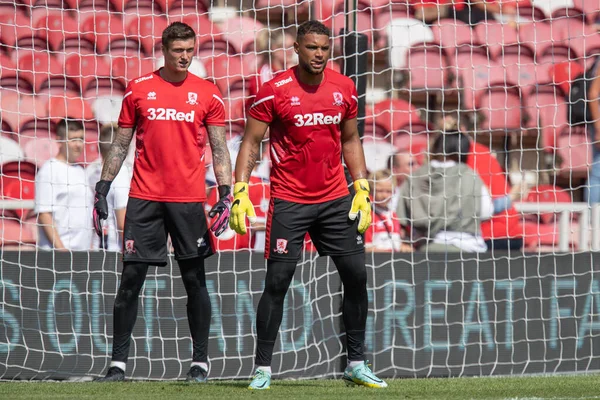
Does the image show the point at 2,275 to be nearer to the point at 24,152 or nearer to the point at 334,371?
the point at 24,152

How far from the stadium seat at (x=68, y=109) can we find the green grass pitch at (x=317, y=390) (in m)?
2.41

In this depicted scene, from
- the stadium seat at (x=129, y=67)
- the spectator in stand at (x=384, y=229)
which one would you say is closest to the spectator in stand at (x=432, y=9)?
the spectator in stand at (x=384, y=229)

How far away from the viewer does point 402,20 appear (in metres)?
8.23

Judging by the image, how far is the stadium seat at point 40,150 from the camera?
7109 mm

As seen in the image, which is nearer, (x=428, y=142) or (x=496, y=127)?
(x=428, y=142)

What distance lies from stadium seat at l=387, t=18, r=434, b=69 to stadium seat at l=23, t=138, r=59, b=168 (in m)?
2.73

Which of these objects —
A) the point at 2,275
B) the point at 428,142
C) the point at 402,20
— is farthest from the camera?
the point at 402,20

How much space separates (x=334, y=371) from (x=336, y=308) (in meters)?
0.40

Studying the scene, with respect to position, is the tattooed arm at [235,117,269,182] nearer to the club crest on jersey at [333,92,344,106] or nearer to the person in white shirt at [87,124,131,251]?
the club crest on jersey at [333,92,344,106]

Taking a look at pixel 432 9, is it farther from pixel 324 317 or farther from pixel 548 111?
pixel 324 317

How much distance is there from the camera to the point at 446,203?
6895 millimetres

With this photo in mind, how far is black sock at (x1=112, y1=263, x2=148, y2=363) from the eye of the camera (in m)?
5.00

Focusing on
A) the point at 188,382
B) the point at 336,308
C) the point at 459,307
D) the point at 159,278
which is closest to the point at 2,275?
the point at 159,278

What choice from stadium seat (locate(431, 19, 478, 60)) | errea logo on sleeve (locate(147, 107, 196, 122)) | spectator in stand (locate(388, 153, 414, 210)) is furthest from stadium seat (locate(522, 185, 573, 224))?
errea logo on sleeve (locate(147, 107, 196, 122))
